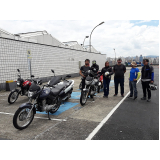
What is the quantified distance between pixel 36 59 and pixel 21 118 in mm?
10039

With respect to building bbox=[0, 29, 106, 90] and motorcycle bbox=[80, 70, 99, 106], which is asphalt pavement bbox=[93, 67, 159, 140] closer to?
motorcycle bbox=[80, 70, 99, 106]

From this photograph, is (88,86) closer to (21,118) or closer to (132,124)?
(132,124)

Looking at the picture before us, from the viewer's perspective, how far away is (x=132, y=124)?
4.21 meters

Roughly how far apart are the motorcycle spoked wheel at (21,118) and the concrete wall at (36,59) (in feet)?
22.0

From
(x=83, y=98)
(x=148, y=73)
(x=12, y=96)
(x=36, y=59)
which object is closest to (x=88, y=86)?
(x=83, y=98)

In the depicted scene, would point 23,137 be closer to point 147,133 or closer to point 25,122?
point 25,122

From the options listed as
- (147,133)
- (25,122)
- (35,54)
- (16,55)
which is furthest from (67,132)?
(35,54)

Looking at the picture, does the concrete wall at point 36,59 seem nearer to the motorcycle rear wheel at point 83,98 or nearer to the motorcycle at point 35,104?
the motorcycle rear wheel at point 83,98

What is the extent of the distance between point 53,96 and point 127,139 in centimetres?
250

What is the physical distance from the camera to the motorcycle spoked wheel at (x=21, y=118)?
3.76 metres

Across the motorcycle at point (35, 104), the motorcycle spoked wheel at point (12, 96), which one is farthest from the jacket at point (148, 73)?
the motorcycle spoked wheel at point (12, 96)

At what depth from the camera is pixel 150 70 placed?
659cm

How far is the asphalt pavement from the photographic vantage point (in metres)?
3.48

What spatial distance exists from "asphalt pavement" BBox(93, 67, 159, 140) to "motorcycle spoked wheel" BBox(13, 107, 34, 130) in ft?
6.20
